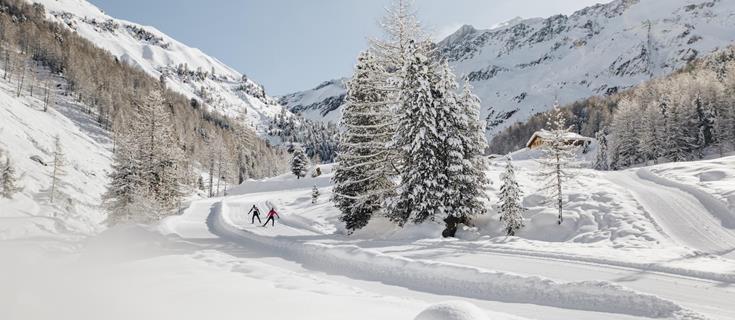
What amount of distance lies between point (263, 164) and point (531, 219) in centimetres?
15598

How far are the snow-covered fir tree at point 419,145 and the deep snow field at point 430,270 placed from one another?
1.31 meters

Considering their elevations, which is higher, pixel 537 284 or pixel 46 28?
pixel 46 28

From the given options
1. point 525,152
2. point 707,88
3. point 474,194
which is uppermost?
point 707,88

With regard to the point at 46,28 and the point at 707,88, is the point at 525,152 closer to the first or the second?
the point at 707,88

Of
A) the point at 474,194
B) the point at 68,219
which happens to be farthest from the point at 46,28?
the point at 474,194

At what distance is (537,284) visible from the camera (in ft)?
35.5

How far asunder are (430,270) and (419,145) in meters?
10.5

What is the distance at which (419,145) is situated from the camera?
2259 cm

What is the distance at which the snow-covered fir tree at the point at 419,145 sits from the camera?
2258 centimetres

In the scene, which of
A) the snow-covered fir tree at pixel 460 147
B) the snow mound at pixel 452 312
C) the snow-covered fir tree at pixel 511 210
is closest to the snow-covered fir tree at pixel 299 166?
the snow-covered fir tree at pixel 460 147

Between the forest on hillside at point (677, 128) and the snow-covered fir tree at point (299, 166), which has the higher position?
the forest on hillside at point (677, 128)

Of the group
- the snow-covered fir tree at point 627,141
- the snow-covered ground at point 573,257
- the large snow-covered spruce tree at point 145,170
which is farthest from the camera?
the snow-covered fir tree at point 627,141

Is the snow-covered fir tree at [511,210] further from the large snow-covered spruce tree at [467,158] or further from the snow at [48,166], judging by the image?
the snow at [48,166]

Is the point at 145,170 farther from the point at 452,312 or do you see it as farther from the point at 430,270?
the point at 452,312
